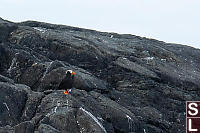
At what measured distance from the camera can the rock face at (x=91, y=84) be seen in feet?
59.6

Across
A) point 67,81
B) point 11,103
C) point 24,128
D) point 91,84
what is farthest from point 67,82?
point 24,128

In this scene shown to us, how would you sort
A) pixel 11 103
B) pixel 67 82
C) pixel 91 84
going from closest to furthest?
pixel 11 103
pixel 67 82
pixel 91 84

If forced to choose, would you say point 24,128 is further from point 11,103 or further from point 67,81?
point 67,81

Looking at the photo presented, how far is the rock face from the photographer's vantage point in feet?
59.6

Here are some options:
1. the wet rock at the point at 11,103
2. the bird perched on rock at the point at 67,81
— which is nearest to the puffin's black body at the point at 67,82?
the bird perched on rock at the point at 67,81

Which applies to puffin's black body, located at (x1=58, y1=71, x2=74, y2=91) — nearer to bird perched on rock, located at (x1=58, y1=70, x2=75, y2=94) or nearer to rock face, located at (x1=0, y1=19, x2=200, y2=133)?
bird perched on rock, located at (x1=58, y1=70, x2=75, y2=94)

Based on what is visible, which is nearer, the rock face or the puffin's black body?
the rock face

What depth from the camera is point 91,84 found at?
2192 cm

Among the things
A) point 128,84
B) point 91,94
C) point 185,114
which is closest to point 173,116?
point 185,114

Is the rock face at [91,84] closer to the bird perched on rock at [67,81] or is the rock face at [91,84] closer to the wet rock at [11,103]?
the wet rock at [11,103]

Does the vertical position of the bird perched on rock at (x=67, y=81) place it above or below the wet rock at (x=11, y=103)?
above

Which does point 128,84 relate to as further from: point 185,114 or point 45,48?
point 45,48

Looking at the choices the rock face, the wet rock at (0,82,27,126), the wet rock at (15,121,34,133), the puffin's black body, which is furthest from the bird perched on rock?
the wet rock at (15,121,34,133)

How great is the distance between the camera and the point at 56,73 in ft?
70.8
